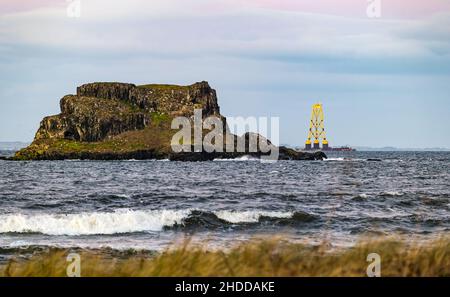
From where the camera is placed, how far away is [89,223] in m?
30.2

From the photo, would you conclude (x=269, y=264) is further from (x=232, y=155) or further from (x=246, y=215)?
(x=232, y=155)

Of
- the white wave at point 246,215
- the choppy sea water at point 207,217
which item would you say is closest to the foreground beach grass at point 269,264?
the choppy sea water at point 207,217

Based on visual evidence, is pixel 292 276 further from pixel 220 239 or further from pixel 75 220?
pixel 75 220

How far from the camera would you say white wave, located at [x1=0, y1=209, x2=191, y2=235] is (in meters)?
Answer: 28.9

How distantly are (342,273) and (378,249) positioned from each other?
57.6 inches

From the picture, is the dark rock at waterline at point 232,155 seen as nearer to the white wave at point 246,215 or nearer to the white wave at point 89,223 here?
the white wave at point 246,215

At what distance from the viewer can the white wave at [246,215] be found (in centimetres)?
3183

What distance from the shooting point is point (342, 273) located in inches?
425

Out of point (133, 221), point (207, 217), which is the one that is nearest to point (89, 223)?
point (133, 221)

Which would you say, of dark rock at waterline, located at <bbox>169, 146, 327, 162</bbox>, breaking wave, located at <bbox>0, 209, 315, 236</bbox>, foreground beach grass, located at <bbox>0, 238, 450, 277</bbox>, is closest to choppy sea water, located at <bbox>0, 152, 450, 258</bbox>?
breaking wave, located at <bbox>0, 209, 315, 236</bbox>

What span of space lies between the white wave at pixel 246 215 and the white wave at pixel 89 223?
2.20 metres
